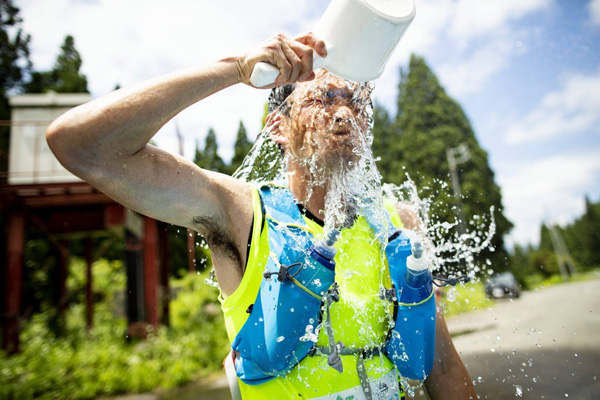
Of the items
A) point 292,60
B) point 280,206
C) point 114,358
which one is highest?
point 292,60

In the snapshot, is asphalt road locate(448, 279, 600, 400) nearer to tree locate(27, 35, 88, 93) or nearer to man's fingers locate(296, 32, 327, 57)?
man's fingers locate(296, 32, 327, 57)

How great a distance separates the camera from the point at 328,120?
1.64 m

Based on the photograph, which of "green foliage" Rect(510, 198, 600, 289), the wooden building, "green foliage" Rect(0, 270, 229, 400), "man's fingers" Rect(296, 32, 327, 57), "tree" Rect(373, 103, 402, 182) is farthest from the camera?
"green foliage" Rect(510, 198, 600, 289)

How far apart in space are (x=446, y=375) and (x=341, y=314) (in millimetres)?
666

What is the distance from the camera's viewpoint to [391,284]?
1.60 m

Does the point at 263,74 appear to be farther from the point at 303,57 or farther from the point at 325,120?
the point at 325,120

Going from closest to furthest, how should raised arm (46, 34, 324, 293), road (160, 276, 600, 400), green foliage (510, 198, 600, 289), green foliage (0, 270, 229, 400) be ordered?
raised arm (46, 34, 324, 293)
road (160, 276, 600, 400)
green foliage (0, 270, 229, 400)
green foliage (510, 198, 600, 289)

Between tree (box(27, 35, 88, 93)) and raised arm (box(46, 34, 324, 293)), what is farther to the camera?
tree (box(27, 35, 88, 93))

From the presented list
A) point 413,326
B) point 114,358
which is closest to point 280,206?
point 413,326

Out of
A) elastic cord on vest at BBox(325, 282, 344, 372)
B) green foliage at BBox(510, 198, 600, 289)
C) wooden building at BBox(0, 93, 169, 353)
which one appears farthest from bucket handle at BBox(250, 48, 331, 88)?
green foliage at BBox(510, 198, 600, 289)

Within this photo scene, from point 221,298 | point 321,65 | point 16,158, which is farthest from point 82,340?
point 321,65

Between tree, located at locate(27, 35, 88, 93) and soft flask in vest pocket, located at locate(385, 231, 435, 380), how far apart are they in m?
19.6

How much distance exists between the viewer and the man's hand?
49.5 inches

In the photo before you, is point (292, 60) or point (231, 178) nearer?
point (292, 60)
